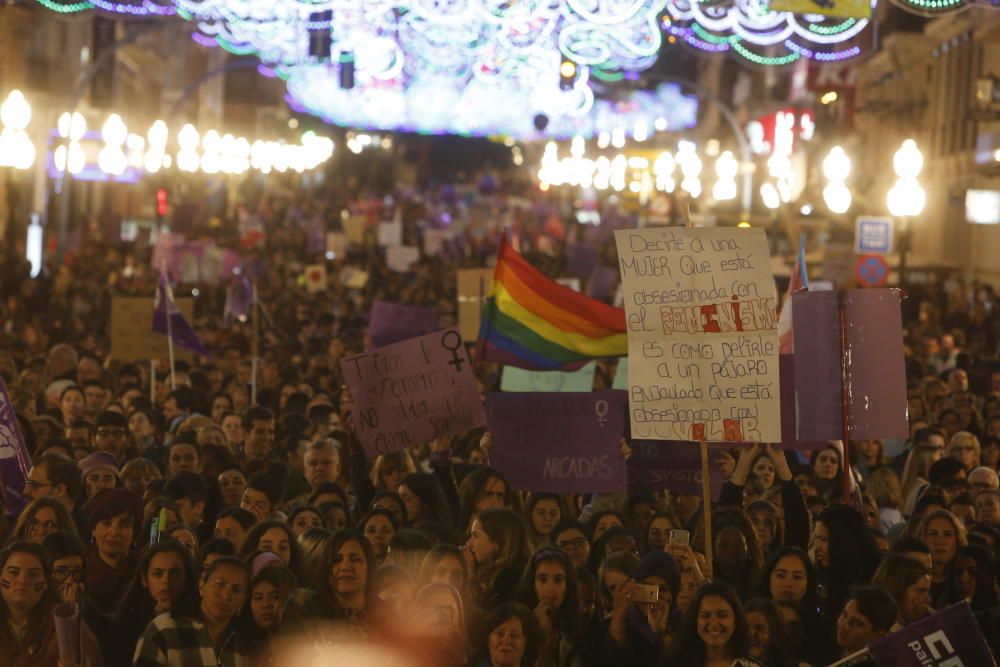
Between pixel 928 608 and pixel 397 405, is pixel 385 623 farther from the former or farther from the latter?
pixel 397 405

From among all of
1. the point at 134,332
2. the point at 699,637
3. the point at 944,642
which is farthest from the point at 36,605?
the point at 134,332

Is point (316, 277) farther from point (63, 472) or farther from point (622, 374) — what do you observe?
point (63, 472)

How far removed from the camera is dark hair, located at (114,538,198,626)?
25.6 ft

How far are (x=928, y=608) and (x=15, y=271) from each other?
2218 cm

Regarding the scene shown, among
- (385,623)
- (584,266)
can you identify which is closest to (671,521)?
(385,623)

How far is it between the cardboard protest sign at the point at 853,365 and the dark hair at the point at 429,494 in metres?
1.88

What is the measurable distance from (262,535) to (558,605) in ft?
4.89

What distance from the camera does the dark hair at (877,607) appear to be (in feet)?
24.8

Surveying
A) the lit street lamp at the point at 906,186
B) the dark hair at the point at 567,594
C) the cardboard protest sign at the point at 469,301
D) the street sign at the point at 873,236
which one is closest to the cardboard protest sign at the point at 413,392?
the dark hair at the point at 567,594

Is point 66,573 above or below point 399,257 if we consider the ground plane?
below

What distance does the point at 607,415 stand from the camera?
36.2ft

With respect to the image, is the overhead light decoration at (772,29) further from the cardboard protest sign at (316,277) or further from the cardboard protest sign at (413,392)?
the cardboard protest sign at (316,277)

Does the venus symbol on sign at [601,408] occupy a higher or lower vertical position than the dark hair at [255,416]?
higher

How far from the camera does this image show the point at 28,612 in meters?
7.43
